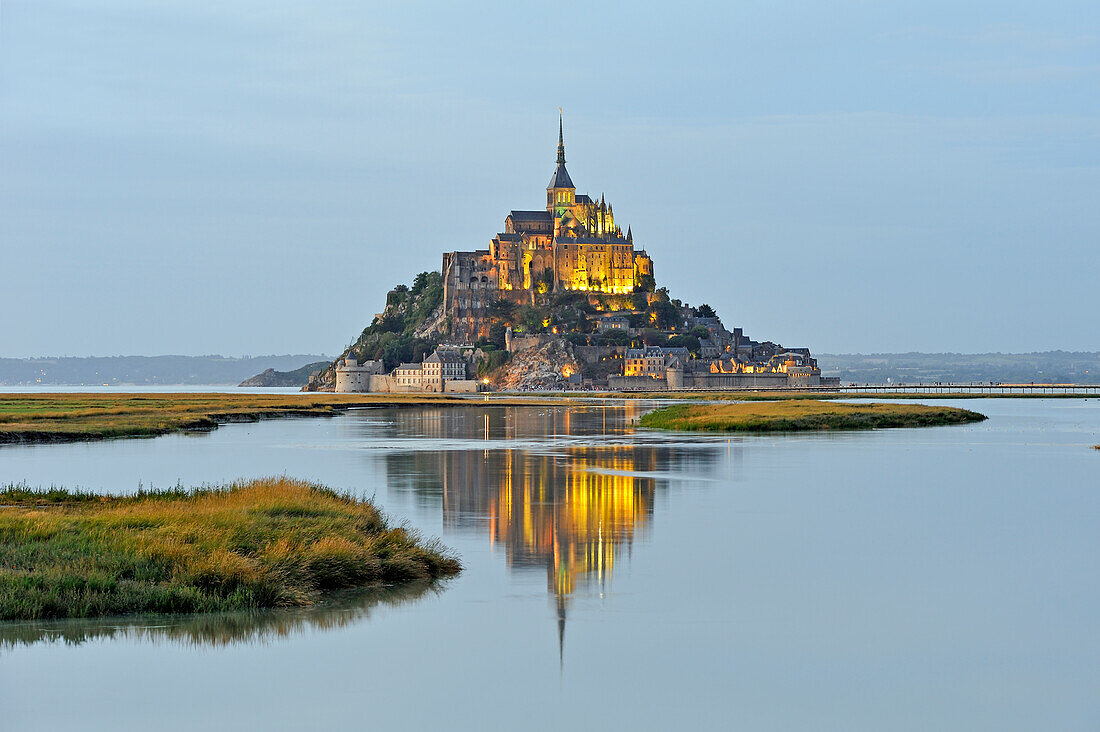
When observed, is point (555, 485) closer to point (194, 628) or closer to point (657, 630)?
point (657, 630)

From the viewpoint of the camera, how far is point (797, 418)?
59.3 meters

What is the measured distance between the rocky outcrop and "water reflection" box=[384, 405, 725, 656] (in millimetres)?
92191

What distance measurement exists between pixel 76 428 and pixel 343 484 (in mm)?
25246

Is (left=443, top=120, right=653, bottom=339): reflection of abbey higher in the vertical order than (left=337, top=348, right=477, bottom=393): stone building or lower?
higher

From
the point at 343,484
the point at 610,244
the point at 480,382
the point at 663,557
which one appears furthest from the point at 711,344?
the point at 663,557

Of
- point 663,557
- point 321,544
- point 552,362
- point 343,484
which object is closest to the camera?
point 321,544

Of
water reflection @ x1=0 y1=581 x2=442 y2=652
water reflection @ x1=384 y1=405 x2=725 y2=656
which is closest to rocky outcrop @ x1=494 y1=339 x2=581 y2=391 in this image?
water reflection @ x1=384 y1=405 x2=725 y2=656

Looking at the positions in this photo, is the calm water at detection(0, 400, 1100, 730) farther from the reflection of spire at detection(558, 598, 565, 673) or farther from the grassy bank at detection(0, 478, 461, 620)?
the grassy bank at detection(0, 478, 461, 620)

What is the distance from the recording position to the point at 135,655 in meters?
12.5

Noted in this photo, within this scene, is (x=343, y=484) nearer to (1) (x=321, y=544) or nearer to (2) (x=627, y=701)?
(1) (x=321, y=544)

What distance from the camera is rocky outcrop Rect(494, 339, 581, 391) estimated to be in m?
151

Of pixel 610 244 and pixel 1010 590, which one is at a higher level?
pixel 610 244

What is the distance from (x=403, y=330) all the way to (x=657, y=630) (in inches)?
6463

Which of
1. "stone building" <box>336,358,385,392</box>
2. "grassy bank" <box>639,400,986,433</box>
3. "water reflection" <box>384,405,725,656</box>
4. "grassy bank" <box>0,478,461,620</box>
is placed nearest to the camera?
"grassy bank" <box>0,478,461,620</box>
